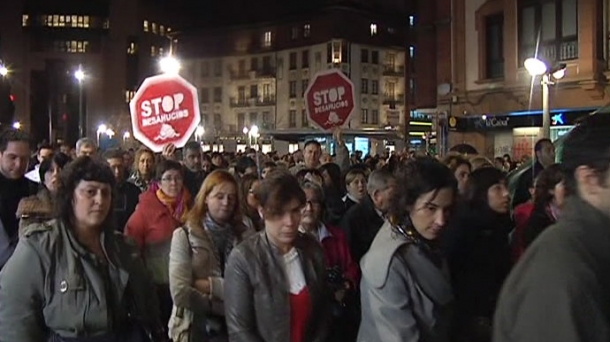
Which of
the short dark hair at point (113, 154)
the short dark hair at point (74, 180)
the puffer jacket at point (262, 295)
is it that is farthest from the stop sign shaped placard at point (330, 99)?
the short dark hair at point (74, 180)

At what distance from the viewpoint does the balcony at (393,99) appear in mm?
77125

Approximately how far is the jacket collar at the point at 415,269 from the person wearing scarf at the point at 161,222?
267cm

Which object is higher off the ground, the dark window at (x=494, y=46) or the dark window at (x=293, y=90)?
the dark window at (x=293, y=90)

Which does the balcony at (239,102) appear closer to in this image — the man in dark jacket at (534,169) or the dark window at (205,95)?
the dark window at (205,95)

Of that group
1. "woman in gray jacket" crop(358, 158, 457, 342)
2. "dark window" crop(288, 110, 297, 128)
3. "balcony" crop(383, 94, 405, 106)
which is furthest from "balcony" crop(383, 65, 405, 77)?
"woman in gray jacket" crop(358, 158, 457, 342)

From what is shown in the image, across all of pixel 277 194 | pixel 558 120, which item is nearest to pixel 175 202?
pixel 277 194

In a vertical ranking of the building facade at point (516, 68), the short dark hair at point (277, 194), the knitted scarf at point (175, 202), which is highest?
the building facade at point (516, 68)

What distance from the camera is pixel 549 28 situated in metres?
24.0

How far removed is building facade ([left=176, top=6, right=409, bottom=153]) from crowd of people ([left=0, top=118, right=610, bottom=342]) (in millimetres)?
59013

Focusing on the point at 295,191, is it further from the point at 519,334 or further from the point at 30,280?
the point at 519,334

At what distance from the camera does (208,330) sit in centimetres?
495

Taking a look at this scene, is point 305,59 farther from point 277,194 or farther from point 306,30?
point 277,194

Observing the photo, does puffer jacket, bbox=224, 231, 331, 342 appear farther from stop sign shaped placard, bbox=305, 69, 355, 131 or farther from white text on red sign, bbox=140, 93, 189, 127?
stop sign shaped placard, bbox=305, 69, 355, 131

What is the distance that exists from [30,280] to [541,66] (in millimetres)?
14761
